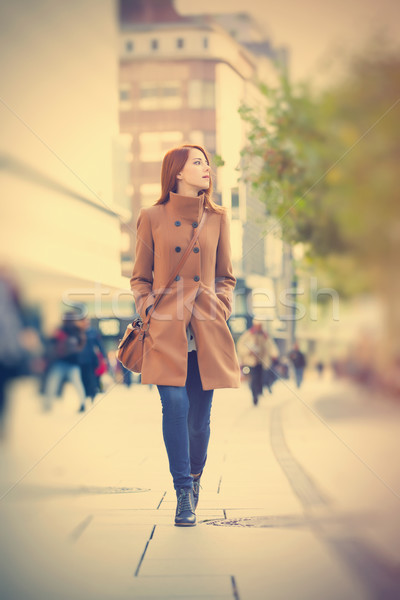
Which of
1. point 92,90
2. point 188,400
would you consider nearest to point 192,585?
point 188,400

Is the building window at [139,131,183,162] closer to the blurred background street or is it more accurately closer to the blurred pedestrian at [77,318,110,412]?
the blurred background street

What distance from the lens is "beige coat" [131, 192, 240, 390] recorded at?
3.05m

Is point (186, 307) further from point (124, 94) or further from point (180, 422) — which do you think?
point (124, 94)

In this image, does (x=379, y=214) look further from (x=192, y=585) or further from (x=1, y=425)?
(x=1, y=425)

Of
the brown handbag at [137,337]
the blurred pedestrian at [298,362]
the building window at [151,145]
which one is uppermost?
the building window at [151,145]

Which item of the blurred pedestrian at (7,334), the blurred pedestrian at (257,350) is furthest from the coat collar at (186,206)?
the blurred pedestrian at (257,350)

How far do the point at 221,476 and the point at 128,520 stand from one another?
3.92 feet

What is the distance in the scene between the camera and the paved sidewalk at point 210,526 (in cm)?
219

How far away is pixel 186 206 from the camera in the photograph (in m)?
3.19

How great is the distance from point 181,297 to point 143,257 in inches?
10.2

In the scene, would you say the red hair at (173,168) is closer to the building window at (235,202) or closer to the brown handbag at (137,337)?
the brown handbag at (137,337)

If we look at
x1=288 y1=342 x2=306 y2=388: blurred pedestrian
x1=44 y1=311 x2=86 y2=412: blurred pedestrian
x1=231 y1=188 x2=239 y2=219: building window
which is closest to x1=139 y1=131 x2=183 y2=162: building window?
x1=231 y1=188 x2=239 y2=219: building window

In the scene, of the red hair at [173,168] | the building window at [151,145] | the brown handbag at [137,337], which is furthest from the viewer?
the building window at [151,145]

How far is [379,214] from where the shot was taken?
5.47ft
